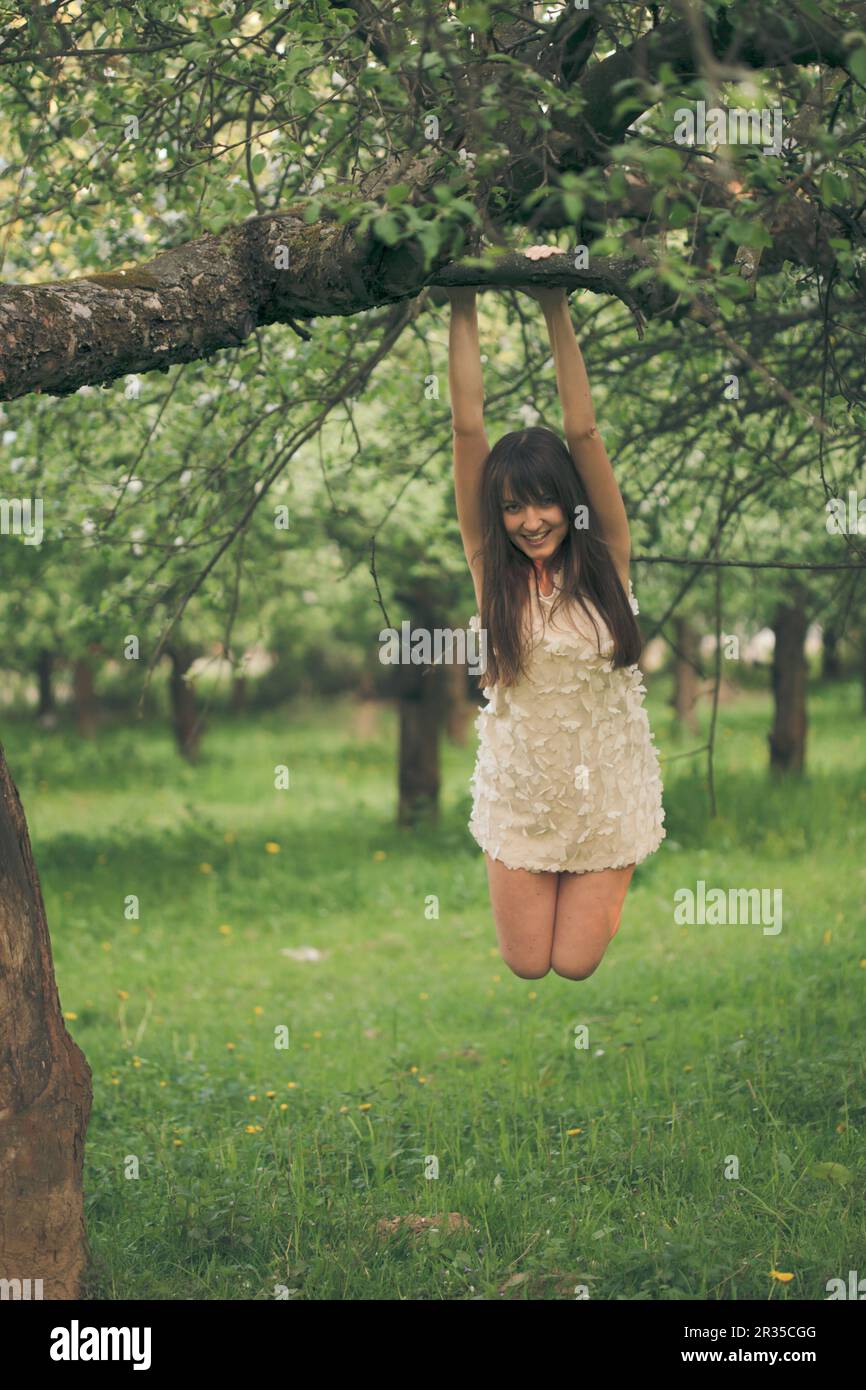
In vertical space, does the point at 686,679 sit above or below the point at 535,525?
above

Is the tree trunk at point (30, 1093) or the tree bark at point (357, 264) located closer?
the tree bark at point (357, 264)

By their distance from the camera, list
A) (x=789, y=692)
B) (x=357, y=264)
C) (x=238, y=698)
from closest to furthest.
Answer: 1. (x=357, y=264)
2. (x=789, y=692)
3. (x=238, y=698)


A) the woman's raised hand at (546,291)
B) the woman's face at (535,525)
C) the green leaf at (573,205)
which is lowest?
the woman's face at (535,525)

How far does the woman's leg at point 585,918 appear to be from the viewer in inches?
185

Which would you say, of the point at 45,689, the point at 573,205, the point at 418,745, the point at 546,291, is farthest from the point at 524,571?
the point at 45,689

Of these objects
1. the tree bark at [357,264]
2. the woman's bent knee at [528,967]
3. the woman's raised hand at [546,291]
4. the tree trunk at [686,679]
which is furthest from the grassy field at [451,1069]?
the tree trunk at [686,679]

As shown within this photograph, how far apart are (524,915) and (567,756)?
578mm

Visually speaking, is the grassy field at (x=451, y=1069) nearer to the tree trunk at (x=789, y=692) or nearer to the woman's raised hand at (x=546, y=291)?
the tree trunk at (x=789, y=692)

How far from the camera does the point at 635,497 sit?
7.62 metres

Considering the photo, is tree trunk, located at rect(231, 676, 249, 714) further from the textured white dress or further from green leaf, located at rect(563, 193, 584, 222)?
green leaf, located at rect(563, 193, 584, 222)

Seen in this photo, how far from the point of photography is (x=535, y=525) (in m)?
4.40

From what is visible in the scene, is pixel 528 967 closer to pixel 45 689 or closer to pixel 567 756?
pixel 567 756

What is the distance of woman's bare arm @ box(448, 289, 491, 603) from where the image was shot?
4340 millimetres

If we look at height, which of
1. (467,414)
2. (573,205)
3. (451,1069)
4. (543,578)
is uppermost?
(467,414)
